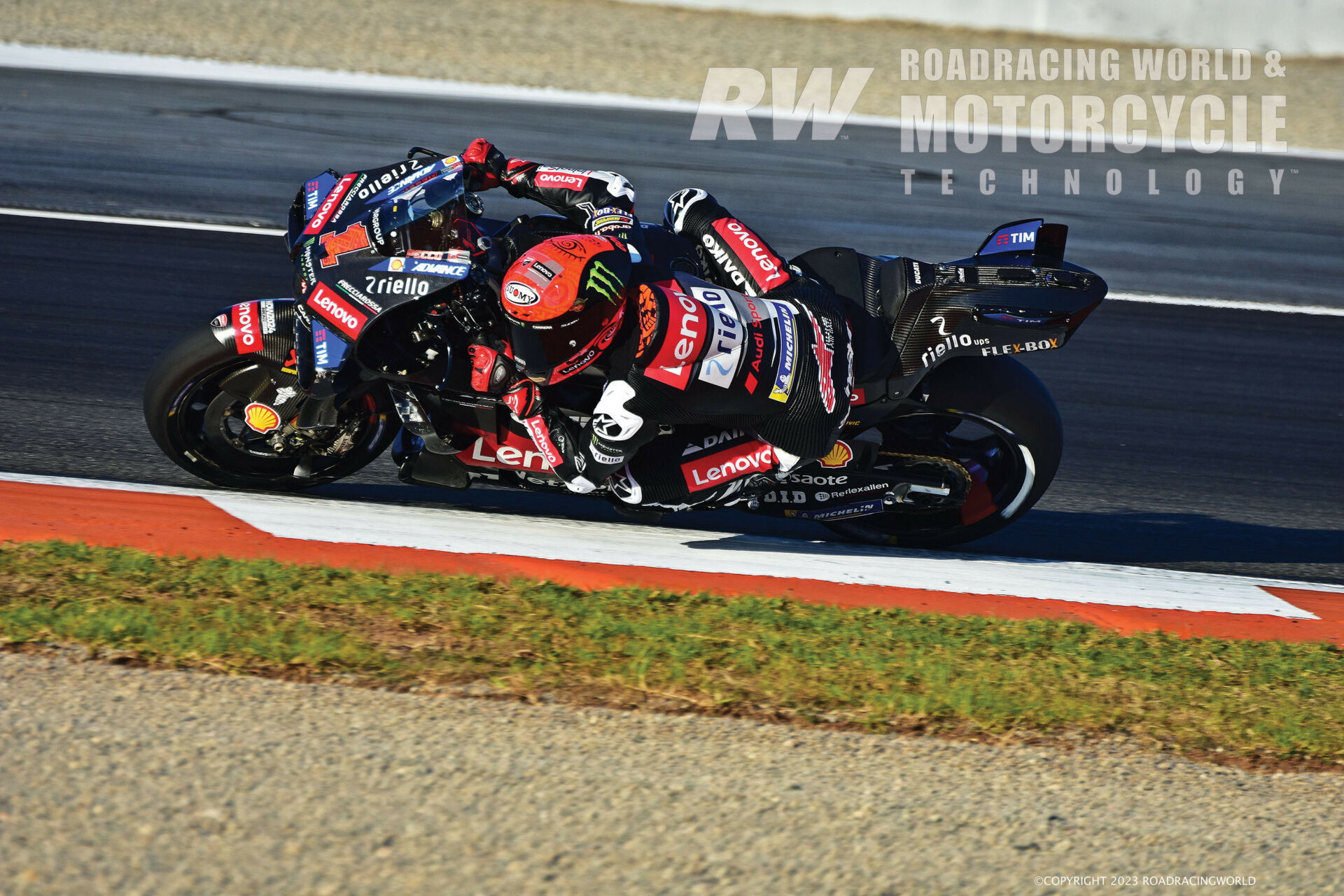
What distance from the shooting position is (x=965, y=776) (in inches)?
136

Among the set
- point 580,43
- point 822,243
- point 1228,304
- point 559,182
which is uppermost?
point 580,43

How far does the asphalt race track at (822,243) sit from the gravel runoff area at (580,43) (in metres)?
1.82

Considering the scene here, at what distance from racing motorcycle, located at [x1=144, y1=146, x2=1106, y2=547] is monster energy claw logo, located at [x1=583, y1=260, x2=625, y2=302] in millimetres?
387

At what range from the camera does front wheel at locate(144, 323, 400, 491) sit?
4.75 m

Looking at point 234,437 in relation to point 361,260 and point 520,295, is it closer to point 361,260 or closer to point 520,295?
point 361,260

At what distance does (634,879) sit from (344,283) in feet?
7.62

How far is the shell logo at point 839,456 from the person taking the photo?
4.96m

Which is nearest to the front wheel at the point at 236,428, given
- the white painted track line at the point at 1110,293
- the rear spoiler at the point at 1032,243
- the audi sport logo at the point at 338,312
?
the audi sport logo at the point at 338,312

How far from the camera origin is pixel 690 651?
394 cm

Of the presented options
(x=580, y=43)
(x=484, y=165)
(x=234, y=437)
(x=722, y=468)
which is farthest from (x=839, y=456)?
(x=580, y=43)

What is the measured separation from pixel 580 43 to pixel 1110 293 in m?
9.97

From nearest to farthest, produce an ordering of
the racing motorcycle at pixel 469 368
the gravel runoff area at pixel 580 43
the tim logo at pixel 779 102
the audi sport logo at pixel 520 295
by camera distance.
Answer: the audi sport logo at pixel 520 295, the racing motorcycle at pixel 469 368, the tim logo at pixel 779 102, the gravel runoff area at pixel 580 43

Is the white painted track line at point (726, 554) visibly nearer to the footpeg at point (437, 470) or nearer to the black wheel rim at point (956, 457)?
the black wheel rim at point (956, 457)

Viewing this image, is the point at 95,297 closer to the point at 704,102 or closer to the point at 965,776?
the point at 965,776
